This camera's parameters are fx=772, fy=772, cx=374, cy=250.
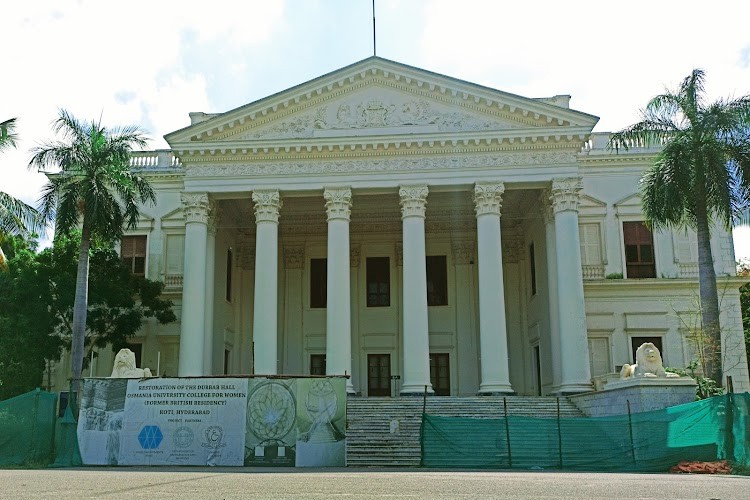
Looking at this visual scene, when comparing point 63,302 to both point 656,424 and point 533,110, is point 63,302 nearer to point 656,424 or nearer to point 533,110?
point 533,110

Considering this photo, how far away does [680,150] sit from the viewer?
22.1 m

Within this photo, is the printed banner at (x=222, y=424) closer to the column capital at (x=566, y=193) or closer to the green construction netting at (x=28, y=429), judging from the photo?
the green construction netting at (x=28, y=429)

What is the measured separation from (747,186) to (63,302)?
75.3 feet

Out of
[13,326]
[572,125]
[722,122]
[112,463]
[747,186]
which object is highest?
[572,125]

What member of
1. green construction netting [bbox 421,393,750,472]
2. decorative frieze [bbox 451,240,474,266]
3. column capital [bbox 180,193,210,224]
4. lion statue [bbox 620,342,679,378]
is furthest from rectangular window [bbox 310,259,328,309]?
lion statue [bbox 620,342,679,378]

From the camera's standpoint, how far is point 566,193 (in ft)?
90.0

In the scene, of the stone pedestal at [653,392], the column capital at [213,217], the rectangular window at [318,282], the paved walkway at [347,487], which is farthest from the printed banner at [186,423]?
the rectangular window at [318,282]

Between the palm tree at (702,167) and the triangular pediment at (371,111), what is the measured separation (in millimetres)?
5379

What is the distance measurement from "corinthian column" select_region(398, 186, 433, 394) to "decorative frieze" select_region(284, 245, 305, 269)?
8829 millimetres

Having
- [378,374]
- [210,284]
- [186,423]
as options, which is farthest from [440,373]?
[186,423]

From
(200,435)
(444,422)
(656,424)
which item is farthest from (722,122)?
(200,435)

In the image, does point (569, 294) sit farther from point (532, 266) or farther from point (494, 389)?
point (532, 266)

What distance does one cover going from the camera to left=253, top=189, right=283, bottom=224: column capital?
28.3 metres

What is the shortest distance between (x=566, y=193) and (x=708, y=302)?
7017 mm
